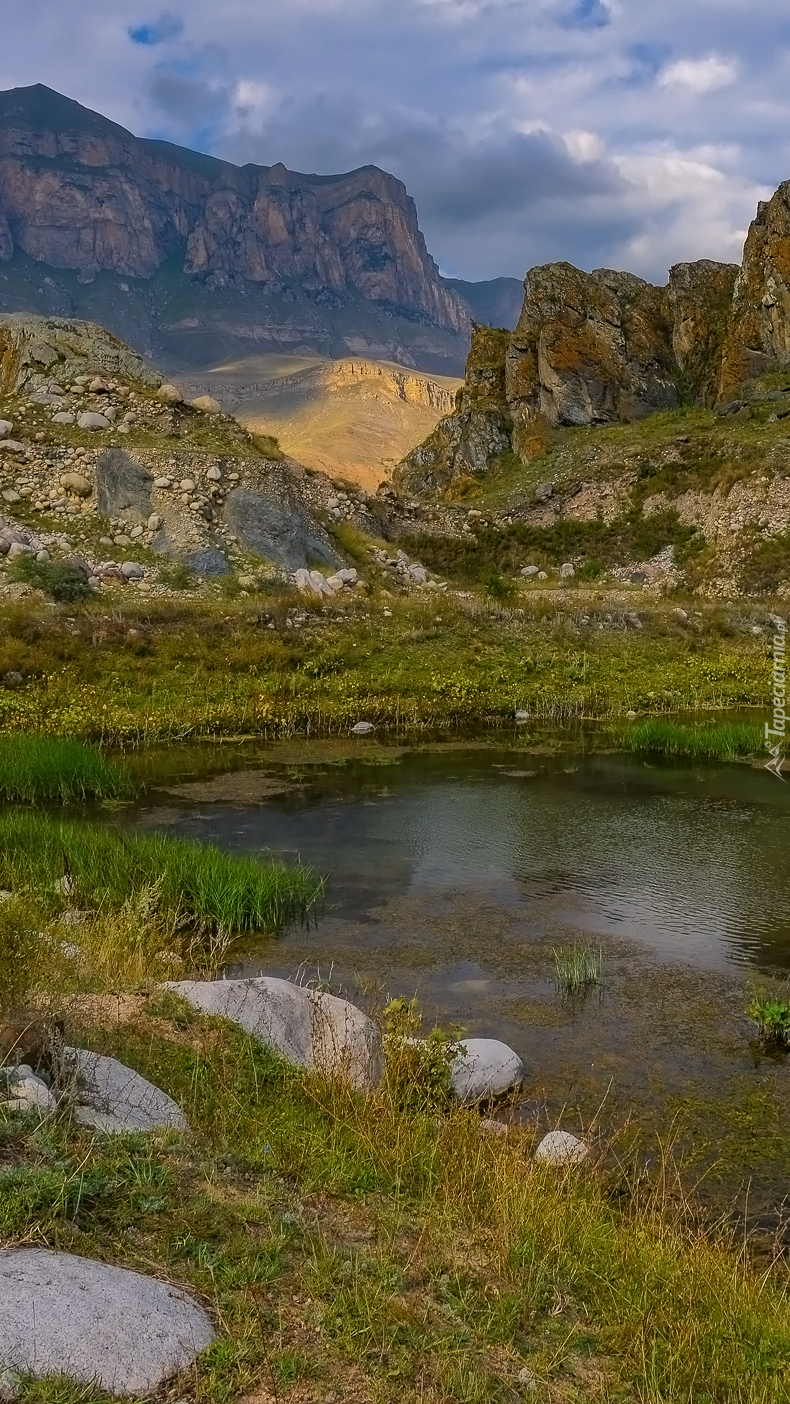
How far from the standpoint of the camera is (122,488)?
32781 millimetres

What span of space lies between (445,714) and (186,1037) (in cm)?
1833

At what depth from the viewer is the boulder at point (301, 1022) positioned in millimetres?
7336

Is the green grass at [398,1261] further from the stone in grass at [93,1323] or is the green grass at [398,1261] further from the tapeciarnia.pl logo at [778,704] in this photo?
the tapeciarnia.pl logo at [778,704]

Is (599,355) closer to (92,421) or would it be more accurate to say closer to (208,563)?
(92,421)

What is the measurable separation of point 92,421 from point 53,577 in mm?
9912

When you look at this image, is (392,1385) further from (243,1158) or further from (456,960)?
(456,960)

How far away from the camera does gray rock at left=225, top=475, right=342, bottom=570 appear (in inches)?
1319

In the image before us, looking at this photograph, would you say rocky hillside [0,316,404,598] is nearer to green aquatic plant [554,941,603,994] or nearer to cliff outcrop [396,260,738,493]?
green aquatic plant [554,941,603,994]

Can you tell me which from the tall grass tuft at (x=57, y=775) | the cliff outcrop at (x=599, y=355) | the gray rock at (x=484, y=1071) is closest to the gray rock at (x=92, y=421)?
the tall grass tuft at (x=57, y=775)

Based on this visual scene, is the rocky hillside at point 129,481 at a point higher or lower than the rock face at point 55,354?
lower

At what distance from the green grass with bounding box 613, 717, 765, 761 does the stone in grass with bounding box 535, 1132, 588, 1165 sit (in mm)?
15667

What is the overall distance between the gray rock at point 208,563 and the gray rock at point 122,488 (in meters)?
2.50

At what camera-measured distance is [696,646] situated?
101ft

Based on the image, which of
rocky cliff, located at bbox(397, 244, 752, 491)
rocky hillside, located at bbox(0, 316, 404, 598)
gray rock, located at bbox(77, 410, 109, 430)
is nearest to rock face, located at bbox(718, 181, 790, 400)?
rocky cliff, located at bbox(397, 244, 752, 491)
